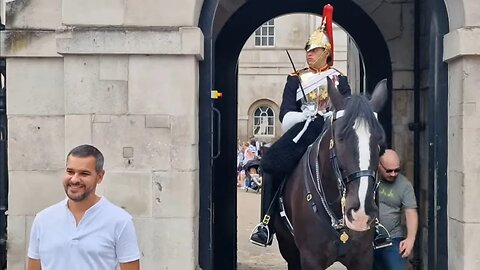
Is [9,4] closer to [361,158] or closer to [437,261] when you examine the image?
[361,158]

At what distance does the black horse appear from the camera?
4594 millimetres

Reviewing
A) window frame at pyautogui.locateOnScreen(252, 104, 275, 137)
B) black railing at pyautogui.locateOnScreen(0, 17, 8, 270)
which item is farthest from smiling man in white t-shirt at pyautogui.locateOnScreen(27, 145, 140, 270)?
window frame at pyautogui.locateOnScreen(252, 104, 275, 137)

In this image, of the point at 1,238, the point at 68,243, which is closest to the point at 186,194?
the point at 1,238

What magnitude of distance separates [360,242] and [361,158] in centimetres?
83

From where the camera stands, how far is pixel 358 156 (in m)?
4.63

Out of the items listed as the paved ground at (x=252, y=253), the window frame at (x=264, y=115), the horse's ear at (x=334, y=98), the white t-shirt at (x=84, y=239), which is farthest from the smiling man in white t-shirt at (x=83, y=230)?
the window frame at (x=264, y=115)

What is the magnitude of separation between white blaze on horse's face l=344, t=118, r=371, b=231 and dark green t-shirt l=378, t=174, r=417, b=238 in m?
1.43

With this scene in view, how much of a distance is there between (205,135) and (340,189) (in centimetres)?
152

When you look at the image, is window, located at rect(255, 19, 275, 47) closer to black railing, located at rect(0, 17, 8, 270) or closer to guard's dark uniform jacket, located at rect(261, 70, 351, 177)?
black railing, located at rect(0, 17, 8, 270)

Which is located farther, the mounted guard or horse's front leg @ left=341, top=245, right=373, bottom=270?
the mounted guard

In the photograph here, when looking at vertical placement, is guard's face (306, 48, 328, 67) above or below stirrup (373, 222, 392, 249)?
above

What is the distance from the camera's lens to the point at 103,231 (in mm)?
3504

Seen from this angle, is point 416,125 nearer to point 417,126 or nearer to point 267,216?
point 417,126

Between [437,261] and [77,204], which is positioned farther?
[437,261]
